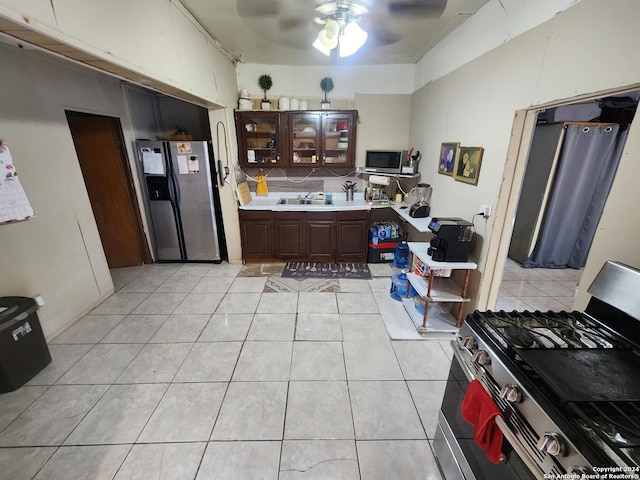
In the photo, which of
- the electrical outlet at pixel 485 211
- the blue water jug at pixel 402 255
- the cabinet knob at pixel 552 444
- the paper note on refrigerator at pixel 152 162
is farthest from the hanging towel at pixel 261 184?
the cabinet knob at pixel 552 444

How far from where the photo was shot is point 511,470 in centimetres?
90

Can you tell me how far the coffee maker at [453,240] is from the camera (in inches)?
88.6

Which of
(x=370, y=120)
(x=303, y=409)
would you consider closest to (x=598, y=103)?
(x=370, y=120)

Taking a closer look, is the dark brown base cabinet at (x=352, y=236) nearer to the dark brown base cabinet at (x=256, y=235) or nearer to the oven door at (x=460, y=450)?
the dark brown base cabinet at (x=256, y=235)

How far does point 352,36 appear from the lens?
1.97 meters

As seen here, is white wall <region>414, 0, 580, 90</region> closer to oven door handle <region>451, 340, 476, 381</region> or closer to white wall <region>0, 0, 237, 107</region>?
oven door handle <region>451, 340, 476, 381</region>

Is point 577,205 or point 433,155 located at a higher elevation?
point 433,155

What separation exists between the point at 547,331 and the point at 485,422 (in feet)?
1.68

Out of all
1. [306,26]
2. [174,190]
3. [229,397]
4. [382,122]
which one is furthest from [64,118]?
[382,122]

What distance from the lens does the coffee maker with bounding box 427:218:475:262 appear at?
225cm

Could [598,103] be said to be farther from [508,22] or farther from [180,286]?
[180,286]

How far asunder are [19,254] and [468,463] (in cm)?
335

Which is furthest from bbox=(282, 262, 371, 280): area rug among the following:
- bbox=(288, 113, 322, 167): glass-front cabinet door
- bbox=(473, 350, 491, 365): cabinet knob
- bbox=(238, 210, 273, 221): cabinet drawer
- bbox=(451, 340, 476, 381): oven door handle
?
bbox=(473, 350, 491, 365): cabinet knob

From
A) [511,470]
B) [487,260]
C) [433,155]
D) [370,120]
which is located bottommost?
[511,470]
